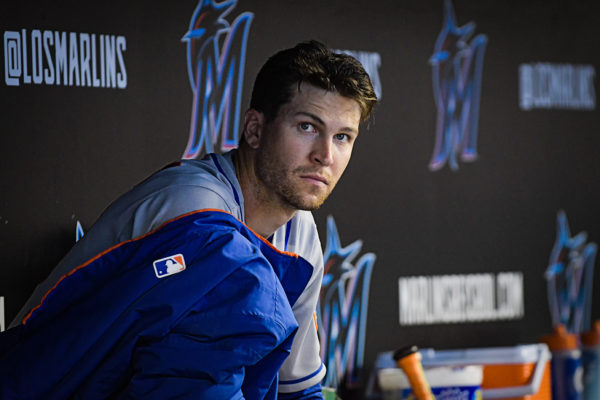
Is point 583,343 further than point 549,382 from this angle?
Yes

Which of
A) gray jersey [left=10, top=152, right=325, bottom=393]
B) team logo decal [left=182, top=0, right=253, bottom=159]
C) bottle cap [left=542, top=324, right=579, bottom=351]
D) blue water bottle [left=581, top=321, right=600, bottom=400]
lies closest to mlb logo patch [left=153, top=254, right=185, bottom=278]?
gray jersey [left=10, top=152, right=325, bottom=393]

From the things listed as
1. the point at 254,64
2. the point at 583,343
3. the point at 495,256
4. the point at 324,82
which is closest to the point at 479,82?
the point at 495,256

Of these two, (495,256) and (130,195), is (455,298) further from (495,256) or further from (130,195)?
(130,195)

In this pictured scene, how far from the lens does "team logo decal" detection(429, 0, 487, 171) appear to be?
9.91 ft

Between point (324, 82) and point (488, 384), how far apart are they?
154cm

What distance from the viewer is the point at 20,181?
2316 mm

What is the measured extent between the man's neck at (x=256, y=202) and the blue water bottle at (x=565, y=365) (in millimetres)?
1704

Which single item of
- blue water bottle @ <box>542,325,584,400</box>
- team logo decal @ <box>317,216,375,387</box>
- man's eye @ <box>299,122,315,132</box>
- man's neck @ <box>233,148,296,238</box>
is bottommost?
blue water bottle @ <box>542,325,584,400</box>

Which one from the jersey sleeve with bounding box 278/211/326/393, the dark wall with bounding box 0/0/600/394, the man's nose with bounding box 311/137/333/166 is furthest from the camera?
the dark wall with bounding box 0/0/600/394

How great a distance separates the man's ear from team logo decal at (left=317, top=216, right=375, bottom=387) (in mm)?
985

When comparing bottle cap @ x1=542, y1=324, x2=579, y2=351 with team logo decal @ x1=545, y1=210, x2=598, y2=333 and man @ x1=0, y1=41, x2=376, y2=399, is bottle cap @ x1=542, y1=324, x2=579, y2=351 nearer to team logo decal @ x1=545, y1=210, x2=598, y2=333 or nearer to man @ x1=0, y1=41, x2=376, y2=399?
team logo decal @ x1=545, y1=210, x2=598, y2=333

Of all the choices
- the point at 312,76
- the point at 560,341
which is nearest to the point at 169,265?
the point at 312,76

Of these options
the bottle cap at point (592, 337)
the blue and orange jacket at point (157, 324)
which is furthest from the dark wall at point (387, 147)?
the blue and orange jacket at point (157, 324)

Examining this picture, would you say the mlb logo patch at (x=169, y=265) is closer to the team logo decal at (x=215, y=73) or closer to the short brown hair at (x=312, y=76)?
the short brown hair at (x=312, y=76)
